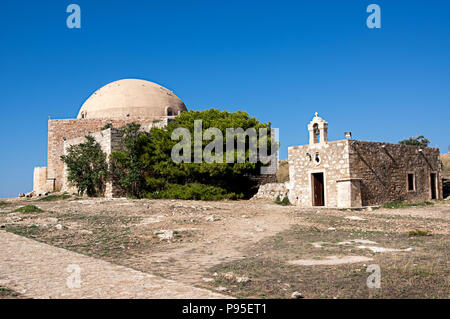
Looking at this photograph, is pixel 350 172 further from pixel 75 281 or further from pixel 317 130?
pixel 75 281

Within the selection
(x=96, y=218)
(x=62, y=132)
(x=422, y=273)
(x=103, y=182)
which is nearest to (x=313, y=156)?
(x=96, y=218)

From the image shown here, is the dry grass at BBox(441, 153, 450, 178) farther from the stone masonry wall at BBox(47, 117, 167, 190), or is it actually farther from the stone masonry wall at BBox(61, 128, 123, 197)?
the stone masonry wall at BBox(47, 117, 167, 190)

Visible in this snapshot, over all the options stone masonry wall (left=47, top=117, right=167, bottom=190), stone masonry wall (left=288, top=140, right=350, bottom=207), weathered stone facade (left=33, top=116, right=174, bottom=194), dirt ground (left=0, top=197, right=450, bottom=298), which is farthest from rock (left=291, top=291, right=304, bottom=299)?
stone masonry wall (left=47, top=117, right=167, bottom=190)

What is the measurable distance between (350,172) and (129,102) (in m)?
19.1

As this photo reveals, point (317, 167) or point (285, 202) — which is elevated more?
point (317, 167)

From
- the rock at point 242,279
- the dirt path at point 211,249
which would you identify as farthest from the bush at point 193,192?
the rock at point 242,279

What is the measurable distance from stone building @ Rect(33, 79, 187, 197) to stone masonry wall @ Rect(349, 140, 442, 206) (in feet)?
48.5

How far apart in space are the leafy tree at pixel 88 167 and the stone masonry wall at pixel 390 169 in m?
13.7

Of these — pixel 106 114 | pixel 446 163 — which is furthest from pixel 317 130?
pixel 446 163

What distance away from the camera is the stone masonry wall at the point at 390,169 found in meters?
17.9

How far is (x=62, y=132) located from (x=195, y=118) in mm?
11939

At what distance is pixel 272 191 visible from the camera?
22062 millimetres

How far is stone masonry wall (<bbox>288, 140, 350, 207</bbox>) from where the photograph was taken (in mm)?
17547
